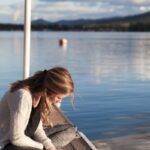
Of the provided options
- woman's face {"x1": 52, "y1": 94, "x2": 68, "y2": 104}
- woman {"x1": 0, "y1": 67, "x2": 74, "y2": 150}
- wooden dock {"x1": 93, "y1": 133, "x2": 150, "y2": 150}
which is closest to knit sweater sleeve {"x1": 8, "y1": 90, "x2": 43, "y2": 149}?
woman {"x1": 0, "y1": 67, "x2": 74, "y2": 150}

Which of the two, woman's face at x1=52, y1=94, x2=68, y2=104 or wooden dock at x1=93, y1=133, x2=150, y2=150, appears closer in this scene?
woman's face at x1=52, y1=94, x2=68, y2=104

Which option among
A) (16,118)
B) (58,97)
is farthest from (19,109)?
(58,97)

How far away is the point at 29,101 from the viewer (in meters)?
3.85

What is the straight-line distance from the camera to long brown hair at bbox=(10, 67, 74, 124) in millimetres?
3734

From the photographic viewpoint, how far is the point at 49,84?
3.74 metres

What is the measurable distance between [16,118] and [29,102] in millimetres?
144

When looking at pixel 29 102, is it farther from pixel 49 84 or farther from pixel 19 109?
pixel 49 84

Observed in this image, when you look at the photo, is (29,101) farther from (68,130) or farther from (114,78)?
(114,78)

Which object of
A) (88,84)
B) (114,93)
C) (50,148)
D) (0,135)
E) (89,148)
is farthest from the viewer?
(88,84)

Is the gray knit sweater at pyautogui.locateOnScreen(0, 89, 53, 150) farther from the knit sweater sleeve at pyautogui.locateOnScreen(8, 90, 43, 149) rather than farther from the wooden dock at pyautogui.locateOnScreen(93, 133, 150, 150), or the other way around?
the wooden dock at pyautogui.locateOnScreen(93, 133, 150, 150)

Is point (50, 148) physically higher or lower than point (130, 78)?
higher

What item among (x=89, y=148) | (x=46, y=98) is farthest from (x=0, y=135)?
(x=89, y=148)

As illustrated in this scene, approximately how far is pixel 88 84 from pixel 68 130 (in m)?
11.6

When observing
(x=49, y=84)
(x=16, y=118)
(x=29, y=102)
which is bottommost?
(x=16, y=118)
